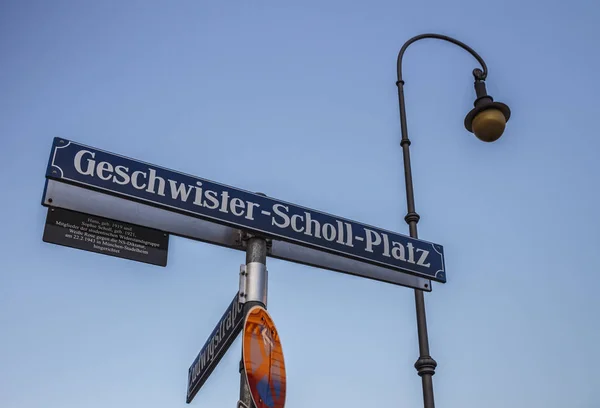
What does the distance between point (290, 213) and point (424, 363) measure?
2044mm

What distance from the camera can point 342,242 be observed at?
4668 mm

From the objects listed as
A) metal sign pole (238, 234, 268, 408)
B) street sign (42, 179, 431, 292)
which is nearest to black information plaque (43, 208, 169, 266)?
street sign (42, 179, 431, 292)

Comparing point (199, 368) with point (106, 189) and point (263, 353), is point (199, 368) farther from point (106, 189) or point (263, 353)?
point (106, 189)

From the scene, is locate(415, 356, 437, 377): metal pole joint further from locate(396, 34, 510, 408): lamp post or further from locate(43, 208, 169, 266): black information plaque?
locate(43, 208, 169, 266): black information plaque

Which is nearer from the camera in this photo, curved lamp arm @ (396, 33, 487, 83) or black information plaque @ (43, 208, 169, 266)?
black information plaque @ (43, 208, 169, 266)

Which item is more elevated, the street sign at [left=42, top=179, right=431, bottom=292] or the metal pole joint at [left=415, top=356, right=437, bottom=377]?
the street sign at [left=42, top=179, right=431, bottom=292]

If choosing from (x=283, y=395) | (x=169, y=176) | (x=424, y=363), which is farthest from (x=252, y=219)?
(x=424, y=363)

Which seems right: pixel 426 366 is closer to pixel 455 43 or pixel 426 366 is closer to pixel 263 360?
pixel 263 360

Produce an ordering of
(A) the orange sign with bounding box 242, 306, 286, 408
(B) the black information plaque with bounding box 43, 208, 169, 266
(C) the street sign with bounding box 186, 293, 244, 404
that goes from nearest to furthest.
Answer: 1. (A) the orange sign with bounding box 242, 306, 286, 408
2. (B) the black information plaque with bounding box 43, 208, 169, 266
3. (C) the street sign with bounding box 186, 293, 244, 404

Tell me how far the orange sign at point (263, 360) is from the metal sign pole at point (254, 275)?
121 millimetres

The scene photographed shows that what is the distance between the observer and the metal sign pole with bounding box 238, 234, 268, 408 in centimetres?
392

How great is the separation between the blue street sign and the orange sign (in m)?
0.77

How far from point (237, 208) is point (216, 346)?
990mm

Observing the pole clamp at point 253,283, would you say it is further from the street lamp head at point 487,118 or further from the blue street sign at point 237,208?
the street lamp head at point 487,118
